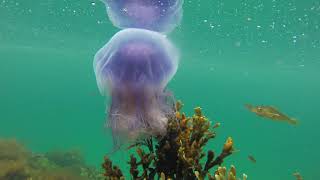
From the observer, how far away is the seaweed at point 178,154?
3672 millimetres

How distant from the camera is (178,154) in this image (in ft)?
11.9

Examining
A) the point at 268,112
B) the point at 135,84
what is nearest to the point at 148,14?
the point at 135,84

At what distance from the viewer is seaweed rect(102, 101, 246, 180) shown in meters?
3.67

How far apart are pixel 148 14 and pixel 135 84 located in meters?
1.15

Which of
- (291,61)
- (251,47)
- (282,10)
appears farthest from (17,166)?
(291,61)

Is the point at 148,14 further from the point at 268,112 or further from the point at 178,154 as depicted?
the point at 268,112

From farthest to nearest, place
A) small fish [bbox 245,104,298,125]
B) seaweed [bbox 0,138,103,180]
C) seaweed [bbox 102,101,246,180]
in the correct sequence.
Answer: seaweed [bbox 0,138,103,180] < small fish [bbox 245,104,298,125] < seaweed [bbox 102,101,246,180]

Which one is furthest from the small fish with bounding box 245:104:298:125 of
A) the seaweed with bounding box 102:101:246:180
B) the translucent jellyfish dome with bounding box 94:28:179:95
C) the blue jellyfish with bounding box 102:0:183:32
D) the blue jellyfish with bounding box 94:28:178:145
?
the blue jellyfish with bounding box 94:28:178:145

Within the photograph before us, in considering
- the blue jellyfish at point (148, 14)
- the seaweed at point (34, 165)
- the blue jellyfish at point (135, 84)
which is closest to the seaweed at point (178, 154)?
the blue jellyfish at point (135, 84)

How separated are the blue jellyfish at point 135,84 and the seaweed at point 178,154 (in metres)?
0.51

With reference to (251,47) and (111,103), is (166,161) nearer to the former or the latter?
(111,103)

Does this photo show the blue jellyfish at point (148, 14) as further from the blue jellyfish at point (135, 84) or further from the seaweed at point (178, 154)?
the seaweed at point (178, 154)

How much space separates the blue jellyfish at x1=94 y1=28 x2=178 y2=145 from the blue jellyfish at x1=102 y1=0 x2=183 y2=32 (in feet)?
1.71

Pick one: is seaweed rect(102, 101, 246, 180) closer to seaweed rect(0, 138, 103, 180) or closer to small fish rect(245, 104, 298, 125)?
small fish rect(245, 104, 298, 125)
